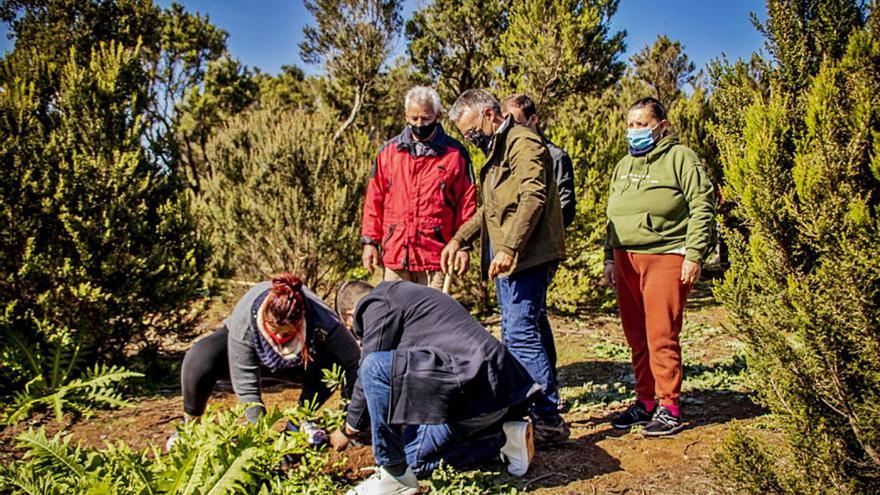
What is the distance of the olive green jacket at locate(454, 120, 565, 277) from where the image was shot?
2.81 meters

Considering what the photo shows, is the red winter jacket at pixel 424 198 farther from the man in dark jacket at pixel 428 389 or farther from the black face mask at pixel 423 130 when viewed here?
the man in dark jacket at pixel 428 389

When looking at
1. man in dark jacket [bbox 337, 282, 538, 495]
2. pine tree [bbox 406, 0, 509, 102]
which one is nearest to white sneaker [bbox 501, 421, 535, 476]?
man in dark jacket [bbox 337, 282, 538, 495]

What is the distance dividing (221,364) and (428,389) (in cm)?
134

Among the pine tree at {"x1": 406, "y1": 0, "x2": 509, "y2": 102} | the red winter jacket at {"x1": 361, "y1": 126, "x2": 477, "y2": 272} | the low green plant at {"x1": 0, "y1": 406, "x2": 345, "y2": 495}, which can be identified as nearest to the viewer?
the low green plant at {"x1": 0, "y1": 406, "x2": 345, "y2": 495}

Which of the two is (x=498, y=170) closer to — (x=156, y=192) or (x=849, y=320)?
(x=849, y=320)

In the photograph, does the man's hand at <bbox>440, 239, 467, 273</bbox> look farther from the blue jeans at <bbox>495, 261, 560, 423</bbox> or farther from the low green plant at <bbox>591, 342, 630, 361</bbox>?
the low green plant at <bbox>591, 342, 630, 361</bbox>

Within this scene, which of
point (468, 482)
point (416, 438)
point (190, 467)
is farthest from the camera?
point (416, 438)

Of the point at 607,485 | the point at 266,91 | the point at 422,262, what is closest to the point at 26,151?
the point at 422,262

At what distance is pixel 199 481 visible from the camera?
2160mm

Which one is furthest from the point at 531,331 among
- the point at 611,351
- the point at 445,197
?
Result: the point at 611,351

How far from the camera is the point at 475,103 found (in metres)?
3.01

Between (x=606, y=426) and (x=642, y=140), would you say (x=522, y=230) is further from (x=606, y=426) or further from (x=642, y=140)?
(x=606, y=426)

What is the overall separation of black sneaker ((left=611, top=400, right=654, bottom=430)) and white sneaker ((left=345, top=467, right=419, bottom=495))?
51.6 inches

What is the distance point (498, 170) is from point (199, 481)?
1995 mm
